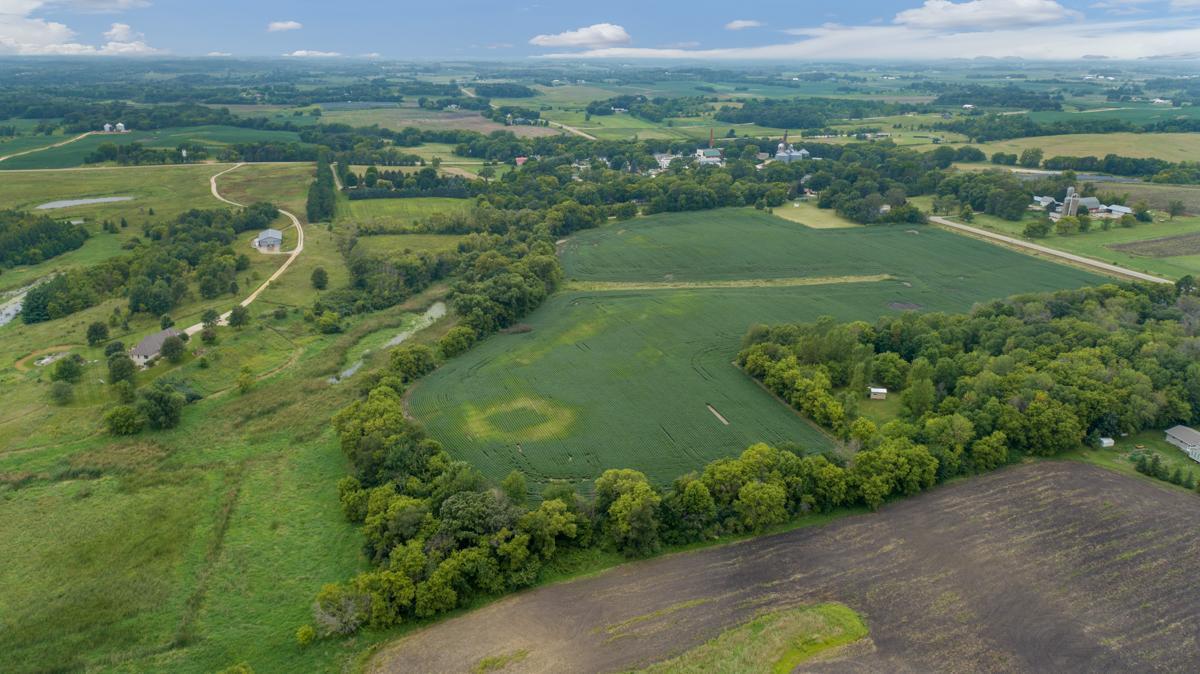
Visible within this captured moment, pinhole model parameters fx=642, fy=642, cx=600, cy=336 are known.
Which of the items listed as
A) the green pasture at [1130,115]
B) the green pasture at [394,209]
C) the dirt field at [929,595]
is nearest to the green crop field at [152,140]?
the green pasture at [394,209]

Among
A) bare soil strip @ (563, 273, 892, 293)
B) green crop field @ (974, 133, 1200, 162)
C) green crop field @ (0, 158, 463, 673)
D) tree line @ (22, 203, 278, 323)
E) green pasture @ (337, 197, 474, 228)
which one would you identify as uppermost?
green crop field @ (974, 133, 1200, 162)

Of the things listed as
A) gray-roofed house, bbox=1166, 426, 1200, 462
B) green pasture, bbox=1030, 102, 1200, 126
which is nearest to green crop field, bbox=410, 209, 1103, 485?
gray-roofed house, bbox=1166, 426, 1200, 462

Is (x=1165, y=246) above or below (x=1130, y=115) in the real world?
below

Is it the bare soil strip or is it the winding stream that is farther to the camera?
the bare soil strip

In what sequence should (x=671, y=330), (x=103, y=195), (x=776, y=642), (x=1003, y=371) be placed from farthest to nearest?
(x=103, y=195)
(x=671, y=330)
(x=1003, y=371)
(x=776, y=642)

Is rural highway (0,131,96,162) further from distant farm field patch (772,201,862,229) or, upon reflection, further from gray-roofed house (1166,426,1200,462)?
gray-roofed house (1166,426,1200,462)

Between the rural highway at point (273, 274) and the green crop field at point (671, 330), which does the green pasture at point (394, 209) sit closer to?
the rural highway at point (273, 274)

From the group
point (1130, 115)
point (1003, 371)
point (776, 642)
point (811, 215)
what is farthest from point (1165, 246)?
point (1130, 115)

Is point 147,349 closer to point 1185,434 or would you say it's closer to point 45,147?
point 1185,434
